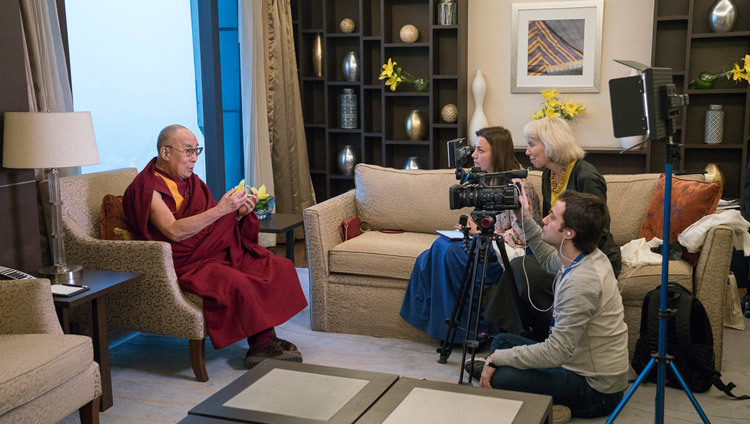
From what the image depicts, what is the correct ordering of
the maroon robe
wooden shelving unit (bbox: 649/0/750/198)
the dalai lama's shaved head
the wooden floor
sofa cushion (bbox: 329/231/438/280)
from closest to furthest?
the maroon robe → the dalai lama's shaved head → sofa cushion (bbox: 329/231/438/280) → wooden shelving unit (bbox: 649/0/750/198) → the wooden floor

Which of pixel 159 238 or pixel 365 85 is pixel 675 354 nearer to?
pixel 159 238

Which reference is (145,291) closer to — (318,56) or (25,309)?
(25,309)

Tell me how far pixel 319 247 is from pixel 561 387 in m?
1.55

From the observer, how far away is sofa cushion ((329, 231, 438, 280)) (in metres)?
3.62

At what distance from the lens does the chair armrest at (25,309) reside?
8.26 feet

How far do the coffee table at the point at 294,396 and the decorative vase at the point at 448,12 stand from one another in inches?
147

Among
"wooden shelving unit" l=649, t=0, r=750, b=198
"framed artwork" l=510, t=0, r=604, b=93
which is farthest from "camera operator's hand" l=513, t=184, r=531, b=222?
"framed artwork" l=510, t=0, r=604, b=93

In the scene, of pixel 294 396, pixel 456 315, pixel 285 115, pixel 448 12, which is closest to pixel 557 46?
pixel 448 12

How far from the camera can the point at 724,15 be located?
15.9 feet

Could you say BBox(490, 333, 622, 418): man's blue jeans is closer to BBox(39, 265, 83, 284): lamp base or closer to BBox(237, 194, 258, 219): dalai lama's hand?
BBox(237, 194, 258, 219): dalai lama's hand

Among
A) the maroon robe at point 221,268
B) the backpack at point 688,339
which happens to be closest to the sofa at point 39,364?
the maroon robe at point 221,268

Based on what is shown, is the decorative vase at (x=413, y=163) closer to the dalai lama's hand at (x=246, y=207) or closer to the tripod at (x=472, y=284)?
the dalai lama's hand at (x=246, y=207)

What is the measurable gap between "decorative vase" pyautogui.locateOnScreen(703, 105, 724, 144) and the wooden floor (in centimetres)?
291

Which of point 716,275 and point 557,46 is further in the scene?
point 557,46
